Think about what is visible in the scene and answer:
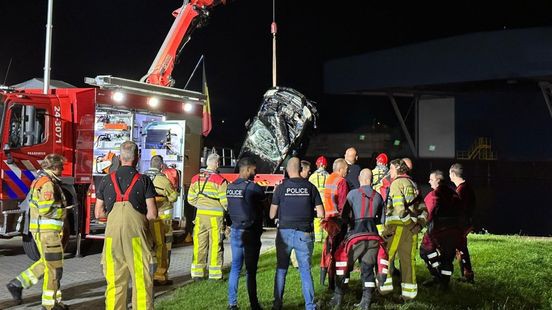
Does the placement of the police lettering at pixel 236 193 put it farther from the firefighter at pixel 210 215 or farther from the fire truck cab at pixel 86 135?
the fire truck cab at pixel 86 135

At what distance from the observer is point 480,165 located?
38.3m

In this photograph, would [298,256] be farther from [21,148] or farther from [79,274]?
[21,148]

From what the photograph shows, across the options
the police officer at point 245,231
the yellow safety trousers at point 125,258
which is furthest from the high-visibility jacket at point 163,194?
the yellow safety trousers at point 125,258

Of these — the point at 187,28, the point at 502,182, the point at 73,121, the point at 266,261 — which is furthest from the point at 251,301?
the point at 502,182

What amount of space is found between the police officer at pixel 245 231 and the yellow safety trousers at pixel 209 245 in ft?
5.42

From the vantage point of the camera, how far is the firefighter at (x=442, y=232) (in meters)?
7.57

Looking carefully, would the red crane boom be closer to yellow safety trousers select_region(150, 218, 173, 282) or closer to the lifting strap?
yellow safety trousers select_region(150, 218, 173, 282)

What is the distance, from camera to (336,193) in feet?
23.7

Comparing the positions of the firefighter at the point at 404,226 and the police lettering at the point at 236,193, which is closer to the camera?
the police lettering at the point at 236,193

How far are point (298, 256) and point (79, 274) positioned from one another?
173 inches

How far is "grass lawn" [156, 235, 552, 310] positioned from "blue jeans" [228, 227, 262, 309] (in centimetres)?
41

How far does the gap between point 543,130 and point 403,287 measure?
138ft

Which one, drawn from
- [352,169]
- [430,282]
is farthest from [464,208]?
[352,169]

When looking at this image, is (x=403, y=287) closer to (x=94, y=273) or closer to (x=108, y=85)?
(x=94, y=273)
